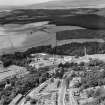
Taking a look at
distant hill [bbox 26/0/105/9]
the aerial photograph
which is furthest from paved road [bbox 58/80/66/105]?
distant hill [bbox 26/0/105/9]

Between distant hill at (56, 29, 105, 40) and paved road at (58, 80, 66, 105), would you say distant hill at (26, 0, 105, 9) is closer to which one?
distant hill at (56, 29, 105, 40)

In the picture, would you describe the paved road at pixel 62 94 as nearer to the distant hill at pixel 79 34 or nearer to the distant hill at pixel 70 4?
the distant hill at pixel 79 34

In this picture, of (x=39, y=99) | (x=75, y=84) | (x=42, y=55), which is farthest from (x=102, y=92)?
(x=42, y=55)

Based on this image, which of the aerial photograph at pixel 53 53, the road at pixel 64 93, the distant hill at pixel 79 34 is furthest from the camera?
the distant hill at pixel 79 34

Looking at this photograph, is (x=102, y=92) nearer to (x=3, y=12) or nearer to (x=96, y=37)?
(x=96, y=37)

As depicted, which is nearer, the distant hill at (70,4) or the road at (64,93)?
the road at (64,93)

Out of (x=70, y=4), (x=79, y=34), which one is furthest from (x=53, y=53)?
(x=70, y=4)

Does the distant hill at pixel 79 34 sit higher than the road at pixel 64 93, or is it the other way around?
the distant hill at pixel 79 34

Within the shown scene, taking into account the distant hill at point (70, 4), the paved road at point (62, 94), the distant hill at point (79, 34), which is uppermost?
the distant hill at point (70, 4)

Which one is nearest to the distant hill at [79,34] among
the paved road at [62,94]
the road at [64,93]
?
the road at [64,93]
